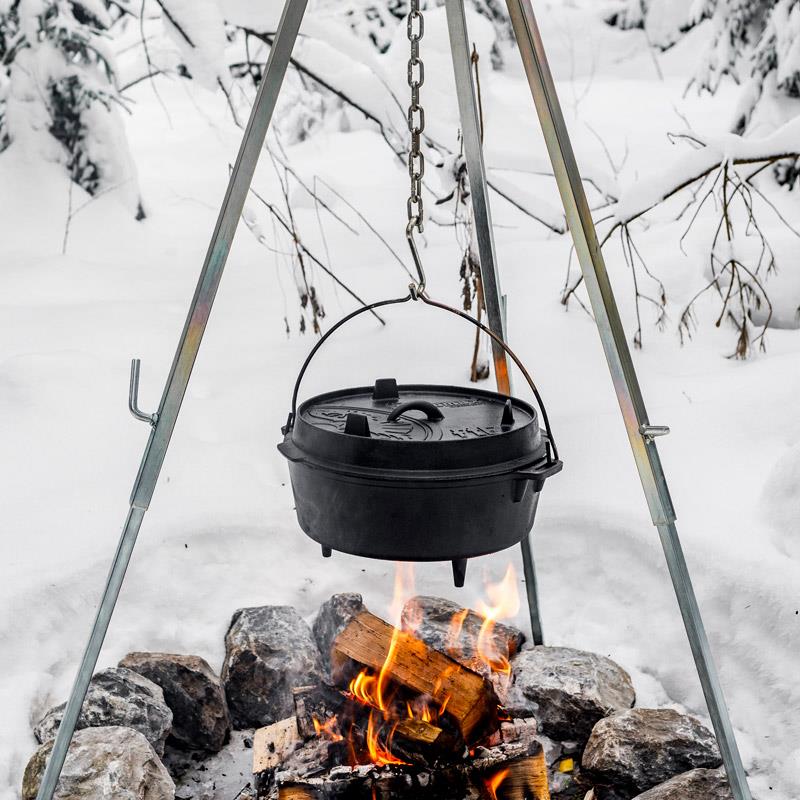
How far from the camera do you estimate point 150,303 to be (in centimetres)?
391

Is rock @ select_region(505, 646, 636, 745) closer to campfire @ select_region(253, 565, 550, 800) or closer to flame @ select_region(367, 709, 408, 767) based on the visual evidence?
campfire @ select_region(253, 565, 550, 800)

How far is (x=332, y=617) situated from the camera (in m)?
2.24

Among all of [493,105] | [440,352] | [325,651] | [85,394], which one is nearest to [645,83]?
[493,105]

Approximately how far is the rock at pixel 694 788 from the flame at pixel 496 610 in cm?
51

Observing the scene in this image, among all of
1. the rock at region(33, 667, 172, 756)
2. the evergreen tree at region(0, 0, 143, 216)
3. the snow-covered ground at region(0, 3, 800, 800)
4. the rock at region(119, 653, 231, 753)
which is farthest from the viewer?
the evergreen tree at region(0, 0, 143, 216)

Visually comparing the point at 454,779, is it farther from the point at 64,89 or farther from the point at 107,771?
the point at 64,89

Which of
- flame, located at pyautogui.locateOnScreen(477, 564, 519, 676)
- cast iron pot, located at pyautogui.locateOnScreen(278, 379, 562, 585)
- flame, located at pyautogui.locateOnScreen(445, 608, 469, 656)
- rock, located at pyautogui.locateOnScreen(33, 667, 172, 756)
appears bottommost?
flame, located at pyautogui.locateOnScreen(477, 564, 519, 676)

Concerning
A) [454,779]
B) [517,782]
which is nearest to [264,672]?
[454,779]

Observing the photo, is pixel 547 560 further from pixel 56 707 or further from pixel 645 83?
pixel 645 83

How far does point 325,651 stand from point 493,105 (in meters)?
2.49

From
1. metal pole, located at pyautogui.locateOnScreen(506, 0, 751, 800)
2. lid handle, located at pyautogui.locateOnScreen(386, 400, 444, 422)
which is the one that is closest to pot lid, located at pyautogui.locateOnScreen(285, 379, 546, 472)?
lid handle, located at pyautogui.locateOnScreen(386, 400, 444, 422)

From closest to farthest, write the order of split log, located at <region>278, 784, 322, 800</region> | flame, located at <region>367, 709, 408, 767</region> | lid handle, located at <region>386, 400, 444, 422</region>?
lid handle, located at <region>386, 400, 444, 422</region> → split log, located at <region>278, 784, 322, 800</region> → flame, located at <region>367, 709, 408, 767</region>

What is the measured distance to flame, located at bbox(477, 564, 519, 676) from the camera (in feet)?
7.21

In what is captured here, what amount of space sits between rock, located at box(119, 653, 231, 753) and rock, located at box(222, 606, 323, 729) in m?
0.04
